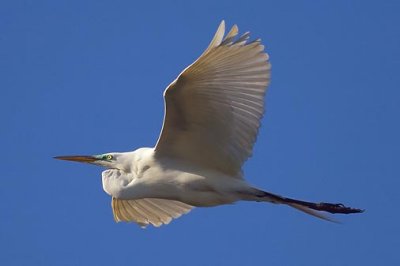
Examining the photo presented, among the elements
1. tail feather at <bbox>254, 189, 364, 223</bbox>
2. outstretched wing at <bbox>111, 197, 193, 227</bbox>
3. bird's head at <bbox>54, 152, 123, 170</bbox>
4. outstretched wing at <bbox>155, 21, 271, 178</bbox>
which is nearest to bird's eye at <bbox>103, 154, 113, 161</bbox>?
bird's head at <bbox>54, 152, 123, 170</bbox>

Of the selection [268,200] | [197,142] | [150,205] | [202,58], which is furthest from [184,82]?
[150,205]

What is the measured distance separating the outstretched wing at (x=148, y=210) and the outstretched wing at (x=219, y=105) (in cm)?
115

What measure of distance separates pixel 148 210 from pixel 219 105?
208cm

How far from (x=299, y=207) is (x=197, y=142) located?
3.62ft

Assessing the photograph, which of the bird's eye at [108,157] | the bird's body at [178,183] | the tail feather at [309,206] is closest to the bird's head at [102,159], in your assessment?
the bird's eye at [108,157]

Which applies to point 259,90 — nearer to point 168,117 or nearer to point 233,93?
point 233,93

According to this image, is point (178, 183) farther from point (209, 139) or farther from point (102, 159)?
point (102, 159)

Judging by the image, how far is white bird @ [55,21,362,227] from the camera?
794cm

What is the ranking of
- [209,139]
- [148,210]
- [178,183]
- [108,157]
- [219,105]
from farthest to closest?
[148,210], [108,157], [178,183], [209,139], [219,105]

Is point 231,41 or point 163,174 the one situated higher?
point 231,41

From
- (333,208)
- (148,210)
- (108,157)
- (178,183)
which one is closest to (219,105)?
(178,183)

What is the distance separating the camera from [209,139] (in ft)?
27.9

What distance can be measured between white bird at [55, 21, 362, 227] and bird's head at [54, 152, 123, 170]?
0.07 ft

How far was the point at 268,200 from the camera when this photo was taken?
8445mm
